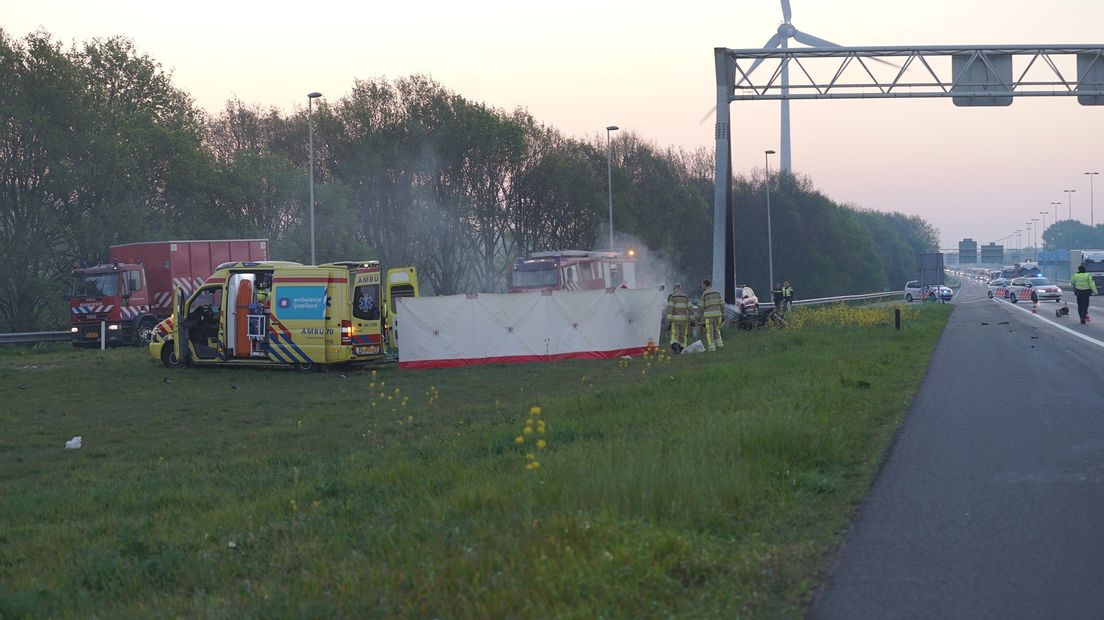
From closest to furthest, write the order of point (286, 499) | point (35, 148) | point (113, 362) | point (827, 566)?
1. point (827, 566)
2. point (286, 499)
3. point (113, 362)
4. point (35, 148)

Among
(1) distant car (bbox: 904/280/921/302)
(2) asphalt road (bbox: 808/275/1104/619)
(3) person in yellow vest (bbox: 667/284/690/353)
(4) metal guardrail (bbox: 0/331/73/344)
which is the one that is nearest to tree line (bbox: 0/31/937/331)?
(4) metal guardrail (bbox: 0/331/73/344)

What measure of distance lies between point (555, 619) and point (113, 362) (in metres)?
25.5

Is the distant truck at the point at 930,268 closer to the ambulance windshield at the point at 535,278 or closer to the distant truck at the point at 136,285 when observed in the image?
the ambulance windshield at the point at 535,278

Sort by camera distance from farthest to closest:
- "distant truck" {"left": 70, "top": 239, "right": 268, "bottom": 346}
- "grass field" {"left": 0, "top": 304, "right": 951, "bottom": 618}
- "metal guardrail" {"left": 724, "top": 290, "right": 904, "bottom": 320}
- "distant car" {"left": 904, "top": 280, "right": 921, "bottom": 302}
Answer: "distant car" {"left": 904, "top": 280, "right": 921, "bottom": 302}, "distant truck" {"left": 70, "top": 239, "right": 268, "bottom": 346}, "metal guardrail" {"left": 724, "top": 290, "right": 904, "bottom": 320}, "grass field" {"left": 0, "top": 304, "right": 951, "bottom": 618}

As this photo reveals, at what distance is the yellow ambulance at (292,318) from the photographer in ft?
78.7

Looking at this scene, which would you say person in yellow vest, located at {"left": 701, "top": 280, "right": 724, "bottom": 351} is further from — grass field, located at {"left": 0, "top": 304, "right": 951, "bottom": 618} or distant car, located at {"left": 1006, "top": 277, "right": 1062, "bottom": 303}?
distant car, located at {"left": 1006, "top": 277, "right": 1062, "bottom": 303}

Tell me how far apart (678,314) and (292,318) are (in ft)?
29.0

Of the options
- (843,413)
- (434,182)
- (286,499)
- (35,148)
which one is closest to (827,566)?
(286,499)

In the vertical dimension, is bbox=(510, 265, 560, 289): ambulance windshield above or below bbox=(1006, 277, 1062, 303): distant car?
above

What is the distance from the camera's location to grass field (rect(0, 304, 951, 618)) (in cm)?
602

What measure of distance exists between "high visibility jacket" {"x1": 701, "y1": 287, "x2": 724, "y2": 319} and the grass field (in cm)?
798

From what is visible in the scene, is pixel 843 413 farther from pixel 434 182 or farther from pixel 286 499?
pixel 434 182

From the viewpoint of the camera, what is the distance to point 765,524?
287 inches

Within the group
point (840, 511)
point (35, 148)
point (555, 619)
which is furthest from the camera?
point (35, 148)
